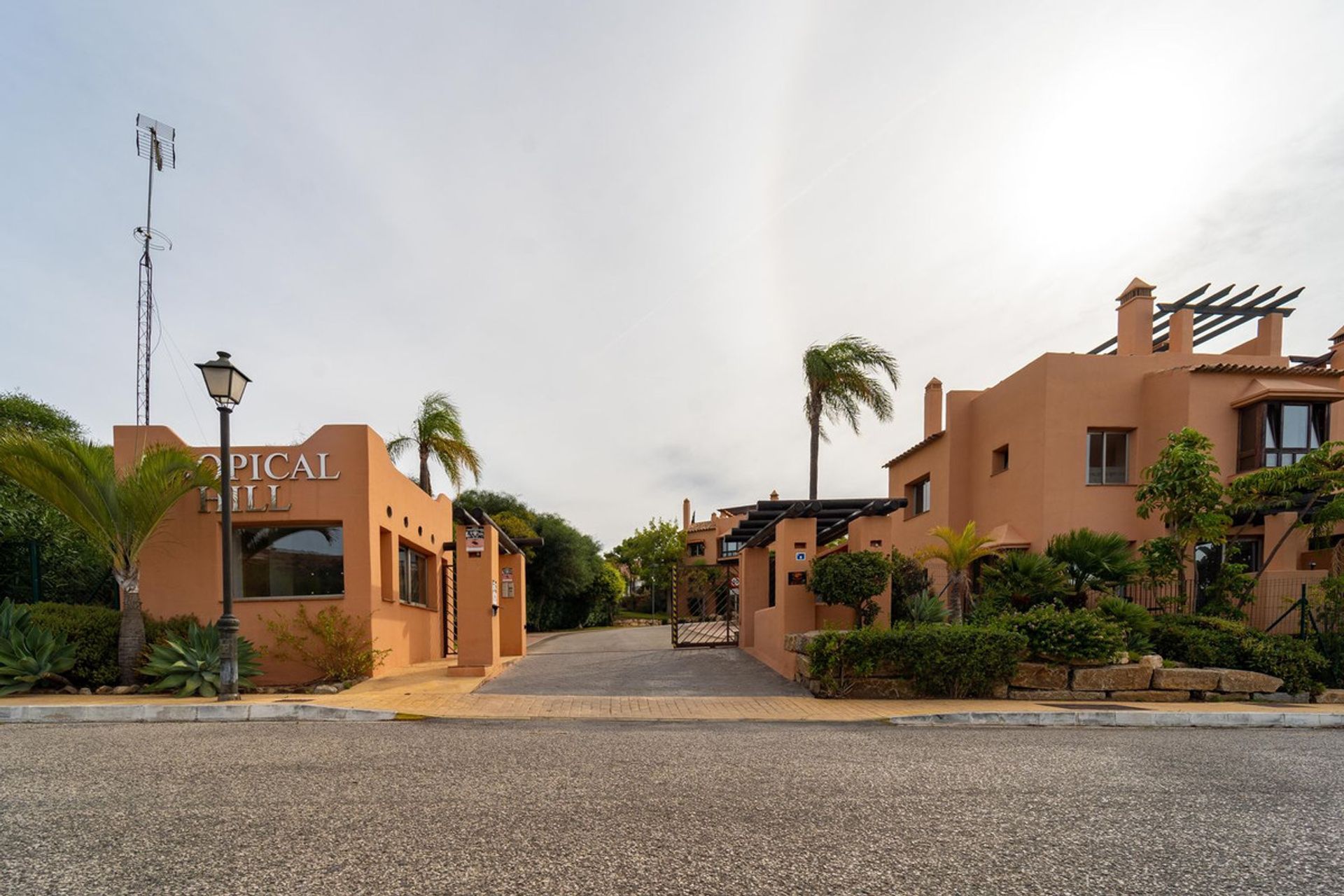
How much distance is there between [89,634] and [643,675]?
8170 mm

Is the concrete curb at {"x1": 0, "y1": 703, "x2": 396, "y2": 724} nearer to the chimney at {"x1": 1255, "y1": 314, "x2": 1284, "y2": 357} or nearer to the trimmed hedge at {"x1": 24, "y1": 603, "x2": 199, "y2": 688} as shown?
the trimmed hedge at {"x1": 24, "y1": 603, "x2": 199, "y2": 688}

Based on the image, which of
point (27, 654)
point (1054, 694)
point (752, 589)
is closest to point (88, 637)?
point (27, 654)

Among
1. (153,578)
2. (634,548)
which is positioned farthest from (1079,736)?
(634,548)

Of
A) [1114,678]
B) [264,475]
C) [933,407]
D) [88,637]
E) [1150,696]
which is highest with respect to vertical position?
[933,407]

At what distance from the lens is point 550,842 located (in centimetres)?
393

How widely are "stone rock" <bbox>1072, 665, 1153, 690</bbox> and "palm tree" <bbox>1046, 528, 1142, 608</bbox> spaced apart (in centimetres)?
281

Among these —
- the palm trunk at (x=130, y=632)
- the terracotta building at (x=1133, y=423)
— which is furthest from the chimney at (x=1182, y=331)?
the palm trunk at (x=130, y=632)

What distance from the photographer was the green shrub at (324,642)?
438 inches

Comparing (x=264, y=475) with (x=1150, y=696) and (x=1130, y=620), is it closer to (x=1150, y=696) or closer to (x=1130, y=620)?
(x=1150, y=696)

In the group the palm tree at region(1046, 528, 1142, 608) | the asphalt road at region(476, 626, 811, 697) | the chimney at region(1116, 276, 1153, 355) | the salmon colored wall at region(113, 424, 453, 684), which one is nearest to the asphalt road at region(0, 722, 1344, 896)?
the asphalt road at region(476, 626, 811, 697)

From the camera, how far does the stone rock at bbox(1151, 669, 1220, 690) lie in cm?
1015

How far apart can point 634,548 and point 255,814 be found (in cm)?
4569

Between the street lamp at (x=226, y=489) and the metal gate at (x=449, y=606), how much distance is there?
26.5 ft

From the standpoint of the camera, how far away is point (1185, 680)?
10203 millimetres
